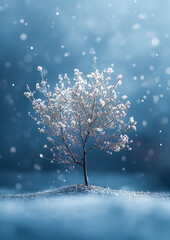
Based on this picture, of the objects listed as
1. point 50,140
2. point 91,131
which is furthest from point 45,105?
point 91,131

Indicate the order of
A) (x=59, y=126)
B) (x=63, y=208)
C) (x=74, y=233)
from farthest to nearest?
(x=59, y=126) → (x=63, y=208) → (x=74, y=233)

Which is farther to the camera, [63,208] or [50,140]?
[50,140]

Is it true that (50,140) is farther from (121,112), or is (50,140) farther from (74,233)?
(74,233)

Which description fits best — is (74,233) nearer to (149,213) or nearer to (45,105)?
(149,213)

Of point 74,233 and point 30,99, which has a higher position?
point 30,99

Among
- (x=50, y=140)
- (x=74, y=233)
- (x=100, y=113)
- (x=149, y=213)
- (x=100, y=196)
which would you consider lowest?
(x=74, y=233)

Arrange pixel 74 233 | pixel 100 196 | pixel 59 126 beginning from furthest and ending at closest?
pixel 59 126 → pixel 100 196 → pixel 74 233

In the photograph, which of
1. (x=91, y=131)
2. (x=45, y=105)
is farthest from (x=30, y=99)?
(x=91, y=131)

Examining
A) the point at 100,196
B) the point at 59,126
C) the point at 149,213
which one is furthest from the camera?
the point at 59,126

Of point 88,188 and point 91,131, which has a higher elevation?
point 91,131
